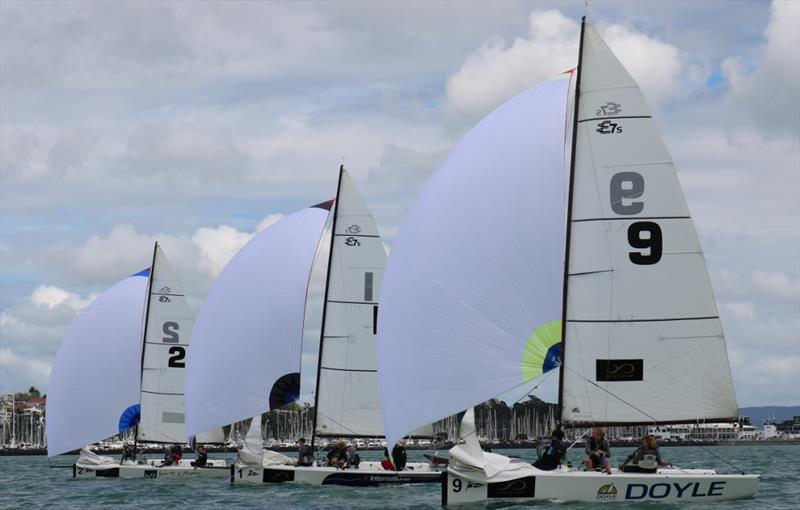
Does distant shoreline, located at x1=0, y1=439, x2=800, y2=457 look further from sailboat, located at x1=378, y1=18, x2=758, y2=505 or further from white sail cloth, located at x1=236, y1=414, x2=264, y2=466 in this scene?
sailboat, located at x1=378, y1=18, x2=758, y2=505

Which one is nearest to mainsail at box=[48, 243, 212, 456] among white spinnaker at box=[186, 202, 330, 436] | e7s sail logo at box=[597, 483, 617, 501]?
white spinnaker at box=[186, 202, 330, 436]

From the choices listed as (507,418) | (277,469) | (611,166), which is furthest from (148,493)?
(507,418)

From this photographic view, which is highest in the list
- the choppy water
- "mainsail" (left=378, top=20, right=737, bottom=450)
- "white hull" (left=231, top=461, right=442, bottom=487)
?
"mainsail" (left=378, top=20, right=737, bottom=450)

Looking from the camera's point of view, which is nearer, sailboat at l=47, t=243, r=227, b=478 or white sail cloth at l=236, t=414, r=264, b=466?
white sail cloth at l=236, t=414, r=264, b=466

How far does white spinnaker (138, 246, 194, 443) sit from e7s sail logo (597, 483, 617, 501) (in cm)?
2228

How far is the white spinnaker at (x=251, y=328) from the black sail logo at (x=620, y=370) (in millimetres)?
13211

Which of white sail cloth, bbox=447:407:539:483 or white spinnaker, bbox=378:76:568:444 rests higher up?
white spinnaker, bbox=378:76:568:444

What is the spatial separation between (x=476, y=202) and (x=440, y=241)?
0.95 metres

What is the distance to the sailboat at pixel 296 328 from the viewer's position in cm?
3347

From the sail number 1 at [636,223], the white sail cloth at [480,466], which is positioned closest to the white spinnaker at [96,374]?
the white sail cloth at [480,466]

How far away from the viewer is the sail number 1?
74.7 feet

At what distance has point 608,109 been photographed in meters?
23.0

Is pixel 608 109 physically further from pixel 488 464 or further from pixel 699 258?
pixel 488 464

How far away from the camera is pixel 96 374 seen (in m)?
41.5
